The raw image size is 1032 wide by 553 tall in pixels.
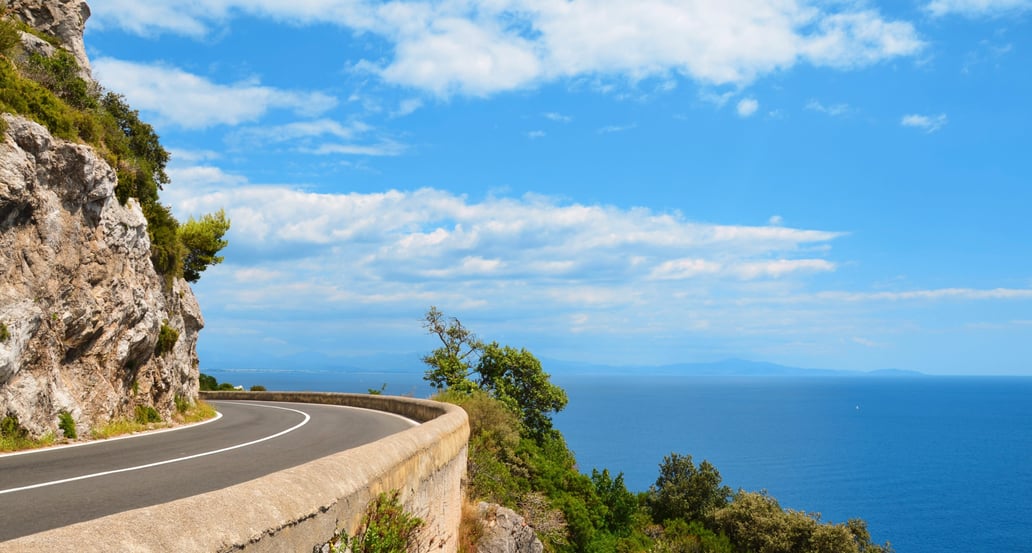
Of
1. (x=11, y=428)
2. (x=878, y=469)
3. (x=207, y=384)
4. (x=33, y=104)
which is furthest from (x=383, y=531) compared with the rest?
(x=878, y=469)

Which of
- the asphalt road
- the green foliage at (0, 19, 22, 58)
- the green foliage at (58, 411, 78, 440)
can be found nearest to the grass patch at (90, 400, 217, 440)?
the asphalt road

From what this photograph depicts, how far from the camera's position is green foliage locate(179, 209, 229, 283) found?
35719 millimetres

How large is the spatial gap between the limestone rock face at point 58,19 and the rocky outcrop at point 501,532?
23774mm

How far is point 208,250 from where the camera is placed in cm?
3650

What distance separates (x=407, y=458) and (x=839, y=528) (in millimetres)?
43631

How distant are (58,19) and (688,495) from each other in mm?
47424

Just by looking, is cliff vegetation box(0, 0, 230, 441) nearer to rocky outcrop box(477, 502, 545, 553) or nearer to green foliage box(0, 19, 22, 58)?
green foliage box(0, 19, 22, 58)

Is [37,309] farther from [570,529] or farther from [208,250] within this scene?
[570,529]

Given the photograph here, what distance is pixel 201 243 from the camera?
118ft

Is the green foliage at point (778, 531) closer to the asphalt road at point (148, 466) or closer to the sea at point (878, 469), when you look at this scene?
the sea at point (878, 469)

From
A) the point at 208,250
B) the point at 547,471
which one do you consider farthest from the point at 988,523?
the point at 208,250

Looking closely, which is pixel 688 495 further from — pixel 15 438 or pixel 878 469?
pixel 878 469

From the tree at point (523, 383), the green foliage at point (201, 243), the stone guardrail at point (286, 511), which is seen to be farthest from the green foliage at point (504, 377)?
the stone guardrail at point (286, 511)

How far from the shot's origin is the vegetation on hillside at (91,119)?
1850 centimetres
